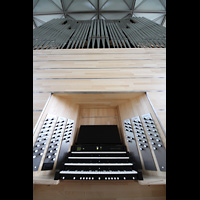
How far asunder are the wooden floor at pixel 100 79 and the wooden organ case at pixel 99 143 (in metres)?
0.15

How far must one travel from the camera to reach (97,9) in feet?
23.8

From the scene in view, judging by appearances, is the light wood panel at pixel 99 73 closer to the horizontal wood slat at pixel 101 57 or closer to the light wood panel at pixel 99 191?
the horizontal wood slat at pixel 101 57

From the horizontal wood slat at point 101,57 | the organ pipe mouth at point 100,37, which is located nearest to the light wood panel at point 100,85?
the horizontal wood slat at point 101,57

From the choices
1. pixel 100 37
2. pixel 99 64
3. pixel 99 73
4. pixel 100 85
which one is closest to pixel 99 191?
pixel 100 85

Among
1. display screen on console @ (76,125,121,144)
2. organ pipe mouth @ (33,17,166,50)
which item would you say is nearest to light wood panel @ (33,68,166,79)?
display screen on console @ (76,125,121,144)

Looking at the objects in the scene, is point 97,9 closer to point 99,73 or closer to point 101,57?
point 101,57

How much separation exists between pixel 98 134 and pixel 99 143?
0.21 m

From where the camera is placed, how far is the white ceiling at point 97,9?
6980mm

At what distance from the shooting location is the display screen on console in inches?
88.1

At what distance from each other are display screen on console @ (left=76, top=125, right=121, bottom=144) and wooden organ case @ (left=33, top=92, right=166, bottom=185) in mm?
79
